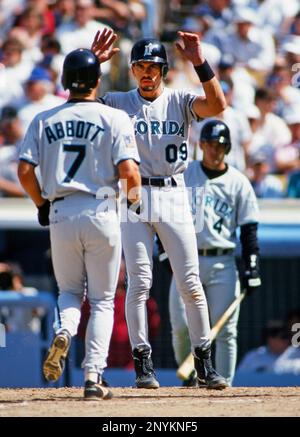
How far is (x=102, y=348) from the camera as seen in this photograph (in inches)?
253

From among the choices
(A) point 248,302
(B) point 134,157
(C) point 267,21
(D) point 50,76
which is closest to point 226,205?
(B) point 134,157

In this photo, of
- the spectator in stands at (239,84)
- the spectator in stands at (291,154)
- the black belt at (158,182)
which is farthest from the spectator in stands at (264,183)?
the black belt at (158,182)

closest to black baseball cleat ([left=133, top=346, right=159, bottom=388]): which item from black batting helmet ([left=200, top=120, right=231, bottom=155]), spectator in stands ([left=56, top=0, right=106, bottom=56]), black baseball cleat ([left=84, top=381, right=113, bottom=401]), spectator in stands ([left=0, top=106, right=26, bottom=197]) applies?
black baseball cleat ([left=84, top=381, right=113, bottom=401])

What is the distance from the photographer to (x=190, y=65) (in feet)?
43.9

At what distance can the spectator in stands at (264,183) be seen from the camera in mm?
12133

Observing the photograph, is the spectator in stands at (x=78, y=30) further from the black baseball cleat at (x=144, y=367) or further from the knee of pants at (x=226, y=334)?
the black baseball cleat at (x=144, y=367)

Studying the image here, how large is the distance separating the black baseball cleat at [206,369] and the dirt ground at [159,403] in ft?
0.19

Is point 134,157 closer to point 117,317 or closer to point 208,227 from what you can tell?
point 208,227

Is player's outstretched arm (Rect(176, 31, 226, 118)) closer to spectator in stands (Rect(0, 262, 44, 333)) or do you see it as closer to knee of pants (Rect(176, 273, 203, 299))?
knee of pants (Rect(176, 273, 203, 299))

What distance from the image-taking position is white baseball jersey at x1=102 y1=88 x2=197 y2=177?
281 inches

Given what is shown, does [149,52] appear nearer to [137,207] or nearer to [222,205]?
[137,207]

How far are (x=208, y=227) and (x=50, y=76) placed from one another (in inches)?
193

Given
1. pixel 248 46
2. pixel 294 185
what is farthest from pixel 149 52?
pixel 248 46

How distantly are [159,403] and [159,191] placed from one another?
136 cm
